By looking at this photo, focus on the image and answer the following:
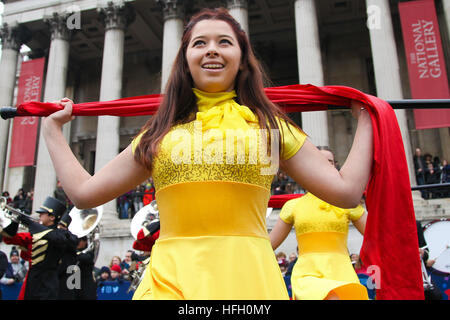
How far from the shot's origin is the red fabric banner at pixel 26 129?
22766mm

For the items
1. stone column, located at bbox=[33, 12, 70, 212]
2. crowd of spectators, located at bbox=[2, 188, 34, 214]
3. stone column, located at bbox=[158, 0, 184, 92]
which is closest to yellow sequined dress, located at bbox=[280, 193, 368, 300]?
stone column, located at bbox=[158, 0, 184, 92]

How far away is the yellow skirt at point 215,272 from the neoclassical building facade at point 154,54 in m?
16.9

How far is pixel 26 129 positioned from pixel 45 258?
57.0 feet

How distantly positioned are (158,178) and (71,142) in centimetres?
2861

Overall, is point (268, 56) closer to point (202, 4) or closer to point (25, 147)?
point (202, 4)

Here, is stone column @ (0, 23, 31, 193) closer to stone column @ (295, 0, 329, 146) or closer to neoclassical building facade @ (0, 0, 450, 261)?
neoclassical building facade @ (0, 0, 450, 261)

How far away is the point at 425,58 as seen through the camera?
18141 millimetres

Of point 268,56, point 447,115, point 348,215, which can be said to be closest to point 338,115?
point 268,56

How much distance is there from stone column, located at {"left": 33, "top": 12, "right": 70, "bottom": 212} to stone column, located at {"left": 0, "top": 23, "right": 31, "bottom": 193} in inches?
87.9

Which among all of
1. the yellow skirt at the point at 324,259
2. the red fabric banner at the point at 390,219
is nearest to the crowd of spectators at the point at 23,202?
the yellow skirt at the point at 324,259

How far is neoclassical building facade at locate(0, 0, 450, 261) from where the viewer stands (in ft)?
63.7

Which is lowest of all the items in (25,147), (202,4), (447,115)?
(447,115)

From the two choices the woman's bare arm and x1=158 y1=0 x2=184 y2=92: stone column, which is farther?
x1=158 y1=0 x2=184 y2=92: stone column

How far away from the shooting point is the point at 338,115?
24.6m
